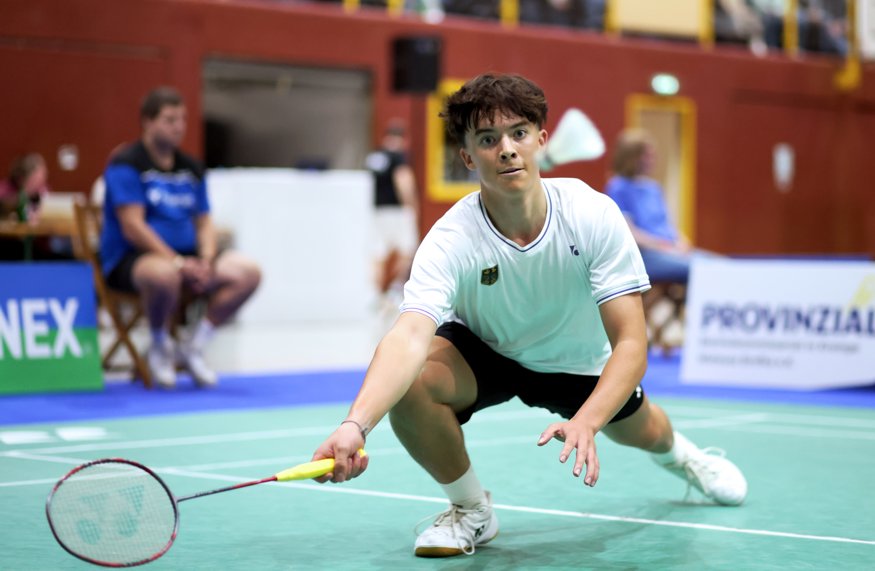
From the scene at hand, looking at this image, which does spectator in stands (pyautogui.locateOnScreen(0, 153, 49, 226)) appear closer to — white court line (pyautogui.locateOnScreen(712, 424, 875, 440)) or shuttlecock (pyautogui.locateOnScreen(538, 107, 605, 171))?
shuttlecock (pyautogui.locateOnScreen(538, 107, 605, 171))

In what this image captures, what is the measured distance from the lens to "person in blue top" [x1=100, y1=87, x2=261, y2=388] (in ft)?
25.3

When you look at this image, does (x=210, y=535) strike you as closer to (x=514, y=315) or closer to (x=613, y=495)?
(x=514, y=315)

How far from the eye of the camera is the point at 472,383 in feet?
12.7

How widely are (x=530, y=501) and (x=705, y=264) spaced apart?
419 centimetres

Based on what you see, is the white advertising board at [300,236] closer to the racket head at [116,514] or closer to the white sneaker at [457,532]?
the white sneaker at [457,532]

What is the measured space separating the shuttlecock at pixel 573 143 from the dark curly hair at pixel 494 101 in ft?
13.5

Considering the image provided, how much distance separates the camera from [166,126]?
782 centimetres

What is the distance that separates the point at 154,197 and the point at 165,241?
0.28 m

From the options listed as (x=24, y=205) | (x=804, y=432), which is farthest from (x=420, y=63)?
(x=804, y=432)

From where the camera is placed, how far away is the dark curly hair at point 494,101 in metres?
3.62

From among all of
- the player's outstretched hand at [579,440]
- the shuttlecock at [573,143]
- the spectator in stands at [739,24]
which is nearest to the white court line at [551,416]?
the shuttlecock at [573,143]

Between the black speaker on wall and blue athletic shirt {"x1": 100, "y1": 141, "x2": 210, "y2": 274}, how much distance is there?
259 inches

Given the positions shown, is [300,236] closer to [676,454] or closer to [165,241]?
[165,241]

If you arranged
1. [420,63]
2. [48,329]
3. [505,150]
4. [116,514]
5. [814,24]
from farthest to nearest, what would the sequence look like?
[814,24] → [420,63] → [48,329] → [505,150] → [116,514]
